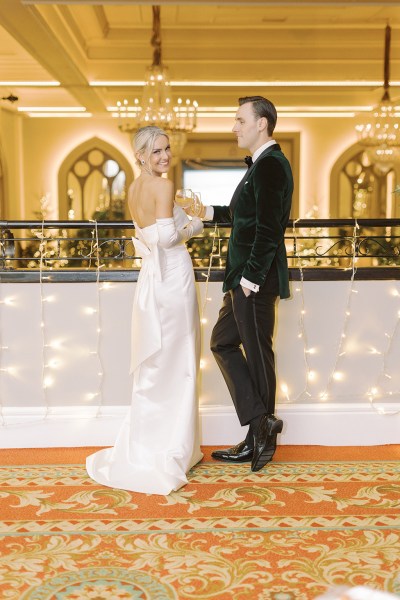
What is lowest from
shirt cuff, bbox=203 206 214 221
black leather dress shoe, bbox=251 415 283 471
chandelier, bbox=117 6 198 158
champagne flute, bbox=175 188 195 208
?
black leather dress shoe, bbox=251 415 283 471

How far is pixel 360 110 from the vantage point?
464 inches

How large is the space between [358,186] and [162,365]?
409 inches

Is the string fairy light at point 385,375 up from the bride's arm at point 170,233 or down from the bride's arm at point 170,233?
down

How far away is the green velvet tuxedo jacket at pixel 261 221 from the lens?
306cm

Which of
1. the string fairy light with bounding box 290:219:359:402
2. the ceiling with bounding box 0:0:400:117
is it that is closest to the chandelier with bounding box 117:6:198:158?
the ceiling with bounding box 0:0:400:117

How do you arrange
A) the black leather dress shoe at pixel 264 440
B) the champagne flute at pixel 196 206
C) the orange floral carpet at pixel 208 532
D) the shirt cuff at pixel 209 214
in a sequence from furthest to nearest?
1. the shirt cuff at pixel 209 214
2. the champagne flute at pixel 196 206
3. the black leather dress shoe at pixel 264 440
4. the orange floral carpet at pixel 208 532

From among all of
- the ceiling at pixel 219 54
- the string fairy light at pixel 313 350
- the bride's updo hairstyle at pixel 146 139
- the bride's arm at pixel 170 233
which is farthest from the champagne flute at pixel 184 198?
the ceiling at pixel 219 54

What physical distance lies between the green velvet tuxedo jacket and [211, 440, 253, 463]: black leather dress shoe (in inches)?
32.1

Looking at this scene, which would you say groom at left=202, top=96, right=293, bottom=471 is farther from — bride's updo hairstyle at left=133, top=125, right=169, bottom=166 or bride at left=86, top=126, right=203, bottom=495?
bride's updo hairstyle at left=133, top=125, right=169, bottom=166

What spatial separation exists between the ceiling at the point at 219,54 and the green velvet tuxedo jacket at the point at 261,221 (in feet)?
20.4

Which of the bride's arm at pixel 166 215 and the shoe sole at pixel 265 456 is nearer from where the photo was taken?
the bride's arm at pixel 166 215

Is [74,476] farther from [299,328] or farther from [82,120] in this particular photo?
[82,120]

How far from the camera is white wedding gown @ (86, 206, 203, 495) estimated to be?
125 inches

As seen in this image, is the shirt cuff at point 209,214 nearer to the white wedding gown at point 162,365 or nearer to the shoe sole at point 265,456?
the white wedding gown at point 162,365
